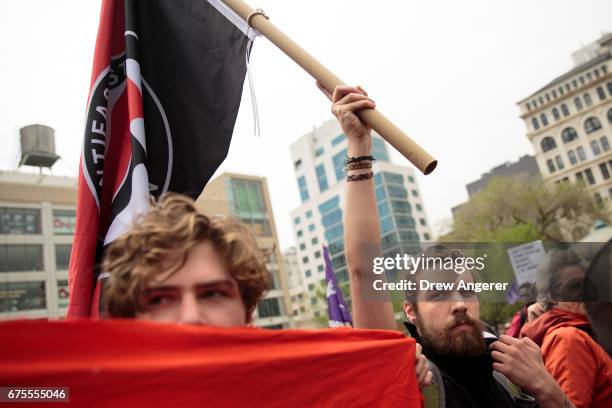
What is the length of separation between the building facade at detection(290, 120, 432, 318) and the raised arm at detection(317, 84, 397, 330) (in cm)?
6829

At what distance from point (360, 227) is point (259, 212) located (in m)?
57.3

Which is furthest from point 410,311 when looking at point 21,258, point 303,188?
point 303,188

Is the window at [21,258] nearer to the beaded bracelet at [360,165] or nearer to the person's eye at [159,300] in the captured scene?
the beaded bracelet at [360,165]

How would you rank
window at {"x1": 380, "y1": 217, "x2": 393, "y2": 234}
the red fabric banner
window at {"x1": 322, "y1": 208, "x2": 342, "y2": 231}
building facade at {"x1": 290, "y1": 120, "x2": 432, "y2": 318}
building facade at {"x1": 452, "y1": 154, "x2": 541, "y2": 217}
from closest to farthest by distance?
the red fabric banner, building facade at {"x1": 452, "y1": 154, "x2": 541, "y2": 217}, window at {"x1": 380, "y1": 217, "x2": 393, "y2": 234}, building facade at {"x1": 290, "y1": 120, "x2": 432, "y2": 318}, window at {"x1": 322, "y1": 208, "x2": 342, "y2": 231}

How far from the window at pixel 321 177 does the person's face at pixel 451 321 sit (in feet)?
269

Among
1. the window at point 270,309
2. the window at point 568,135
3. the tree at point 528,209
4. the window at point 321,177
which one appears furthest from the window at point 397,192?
the tree at point 528,209

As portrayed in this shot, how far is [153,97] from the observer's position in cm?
245

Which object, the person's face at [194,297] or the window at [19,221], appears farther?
the window at [19,221]

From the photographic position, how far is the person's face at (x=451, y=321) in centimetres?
197

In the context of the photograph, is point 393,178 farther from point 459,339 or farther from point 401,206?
point 459,339

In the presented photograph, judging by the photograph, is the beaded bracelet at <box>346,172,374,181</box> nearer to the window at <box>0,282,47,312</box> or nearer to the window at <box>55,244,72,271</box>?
the window at <box>0,282,47,312</box>

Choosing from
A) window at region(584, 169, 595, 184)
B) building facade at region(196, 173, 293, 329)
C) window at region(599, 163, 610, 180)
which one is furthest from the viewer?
window at region(584, 169, 595, 184)

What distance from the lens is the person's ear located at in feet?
6.98

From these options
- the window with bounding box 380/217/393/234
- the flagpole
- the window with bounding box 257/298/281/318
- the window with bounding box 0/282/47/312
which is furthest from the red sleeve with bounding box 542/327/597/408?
the window with bounding box 380/217/393/234
